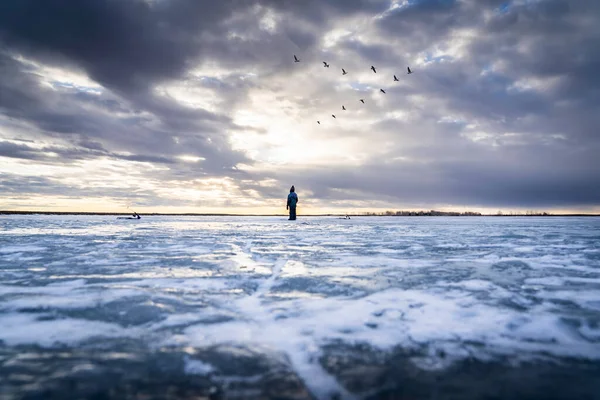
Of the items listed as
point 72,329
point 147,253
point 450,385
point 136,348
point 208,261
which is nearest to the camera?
point 450,385

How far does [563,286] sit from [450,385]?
2713mm

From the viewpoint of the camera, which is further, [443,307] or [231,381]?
[443,307]

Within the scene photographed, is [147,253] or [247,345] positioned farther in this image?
[147,253]

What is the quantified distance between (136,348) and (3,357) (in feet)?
2.02

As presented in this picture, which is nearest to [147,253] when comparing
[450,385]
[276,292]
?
[276,292]

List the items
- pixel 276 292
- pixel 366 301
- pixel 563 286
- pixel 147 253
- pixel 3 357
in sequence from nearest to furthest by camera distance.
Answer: pixel 3 357, pixel 366 301, pixel 276 292, pixel 563 286, pixel 147 253

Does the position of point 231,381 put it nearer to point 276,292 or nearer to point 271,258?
point 276,292

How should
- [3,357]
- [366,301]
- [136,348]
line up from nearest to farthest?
1. [3,357]
2. [136,348]
3. [366,301]

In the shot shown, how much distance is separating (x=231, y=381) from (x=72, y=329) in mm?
1276

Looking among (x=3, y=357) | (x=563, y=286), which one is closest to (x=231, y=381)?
(x=3, y=357)

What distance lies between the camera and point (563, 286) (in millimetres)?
3287

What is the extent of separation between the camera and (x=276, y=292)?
3.02 metres

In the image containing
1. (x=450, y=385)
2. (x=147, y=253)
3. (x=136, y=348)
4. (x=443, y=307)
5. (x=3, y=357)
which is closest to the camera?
(x=450, y=385)

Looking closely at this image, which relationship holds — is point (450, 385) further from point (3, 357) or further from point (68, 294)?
point (68, 294)
